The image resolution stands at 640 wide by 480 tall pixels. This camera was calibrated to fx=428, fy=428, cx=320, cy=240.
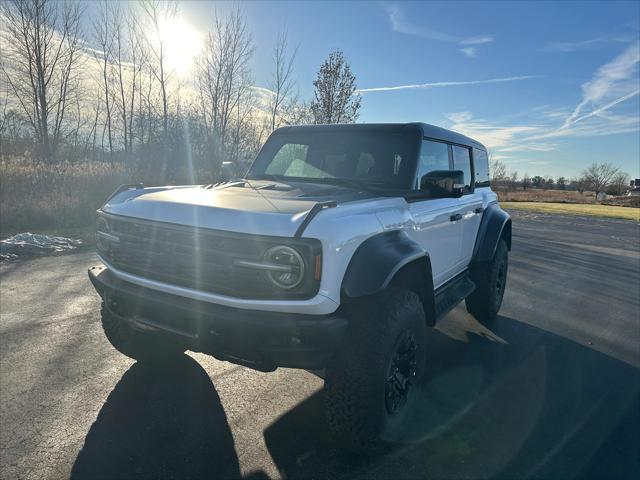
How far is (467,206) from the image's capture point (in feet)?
13.8

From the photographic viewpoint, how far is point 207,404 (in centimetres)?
292

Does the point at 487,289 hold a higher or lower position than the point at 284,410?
higher

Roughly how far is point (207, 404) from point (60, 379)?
114 centimetres

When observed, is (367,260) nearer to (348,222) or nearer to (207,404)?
(348,222)

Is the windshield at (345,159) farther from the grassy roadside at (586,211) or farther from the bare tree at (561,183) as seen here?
the bare tree at (561,183)

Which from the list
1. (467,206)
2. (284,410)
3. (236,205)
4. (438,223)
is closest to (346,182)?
(438,223)

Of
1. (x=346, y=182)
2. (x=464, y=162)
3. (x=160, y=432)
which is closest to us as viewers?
(x=160, y=432)

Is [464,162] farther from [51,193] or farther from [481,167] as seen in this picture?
[51,193]

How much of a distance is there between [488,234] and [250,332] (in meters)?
3.48

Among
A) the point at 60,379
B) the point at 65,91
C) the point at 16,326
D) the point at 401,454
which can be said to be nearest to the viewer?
the point at 401,454

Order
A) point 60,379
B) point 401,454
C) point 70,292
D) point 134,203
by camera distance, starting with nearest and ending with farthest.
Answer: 1. point 401,454
2. point 134,203
3. point 60,379
4. point 70,292

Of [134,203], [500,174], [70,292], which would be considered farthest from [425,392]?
[500,174]

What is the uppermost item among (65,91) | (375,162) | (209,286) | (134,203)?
(65,91)

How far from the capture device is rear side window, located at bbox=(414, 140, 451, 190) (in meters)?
Result: 3.50
